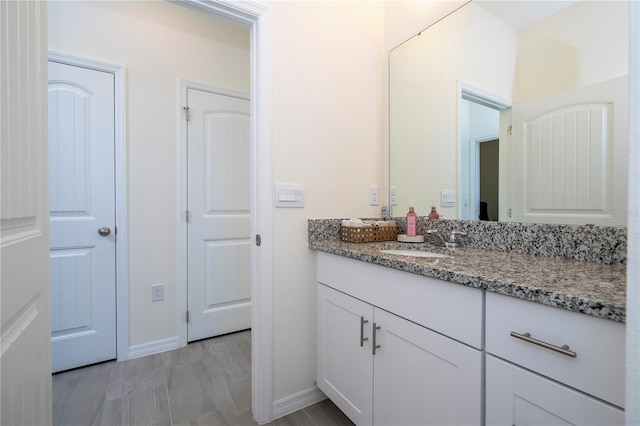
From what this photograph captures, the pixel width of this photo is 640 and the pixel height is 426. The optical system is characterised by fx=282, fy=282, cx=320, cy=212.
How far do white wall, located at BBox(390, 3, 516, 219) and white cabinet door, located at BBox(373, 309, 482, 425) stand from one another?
75cm

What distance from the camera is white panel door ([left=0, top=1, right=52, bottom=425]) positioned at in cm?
48

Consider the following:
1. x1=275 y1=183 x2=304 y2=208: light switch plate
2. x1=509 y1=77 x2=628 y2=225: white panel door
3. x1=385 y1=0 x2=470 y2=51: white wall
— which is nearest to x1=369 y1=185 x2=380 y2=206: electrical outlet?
x1=275 y1=183 x2=304 y2=208: light switch plate

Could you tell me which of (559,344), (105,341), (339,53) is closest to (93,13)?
(339,53)

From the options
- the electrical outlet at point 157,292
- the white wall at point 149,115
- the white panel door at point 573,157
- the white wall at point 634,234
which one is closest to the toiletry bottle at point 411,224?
the white panel door at point 573,157

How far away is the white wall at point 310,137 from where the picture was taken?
143 cm

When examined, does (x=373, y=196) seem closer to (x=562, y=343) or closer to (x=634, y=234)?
(x=562, y=343)

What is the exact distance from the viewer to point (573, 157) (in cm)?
102

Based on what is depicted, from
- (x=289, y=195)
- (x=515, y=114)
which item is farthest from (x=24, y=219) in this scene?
(x=515, y=114)

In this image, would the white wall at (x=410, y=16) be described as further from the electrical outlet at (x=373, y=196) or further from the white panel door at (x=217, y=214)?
the white panel door at (x=217, y=214)

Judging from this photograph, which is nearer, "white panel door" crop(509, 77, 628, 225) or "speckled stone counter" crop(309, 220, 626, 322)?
"speckled stone counter" crop(309, 220, 626, 322)

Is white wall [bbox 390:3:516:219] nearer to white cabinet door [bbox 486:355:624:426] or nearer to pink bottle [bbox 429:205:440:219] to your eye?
pink bottle [bbox 429:205:440:219]

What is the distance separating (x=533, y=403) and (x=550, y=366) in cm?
10

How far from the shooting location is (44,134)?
26.6 inches

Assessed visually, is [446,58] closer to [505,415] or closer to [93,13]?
[505,415]
